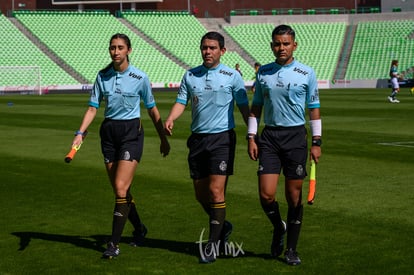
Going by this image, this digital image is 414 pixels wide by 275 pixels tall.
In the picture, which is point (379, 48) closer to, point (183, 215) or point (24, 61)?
point (24, 61)

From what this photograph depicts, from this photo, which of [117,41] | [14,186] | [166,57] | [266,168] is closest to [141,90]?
[117,41]

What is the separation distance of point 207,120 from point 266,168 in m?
0.82

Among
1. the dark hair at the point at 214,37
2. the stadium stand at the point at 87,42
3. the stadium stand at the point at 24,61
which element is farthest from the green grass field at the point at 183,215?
the stadium stand at the point at 87,42

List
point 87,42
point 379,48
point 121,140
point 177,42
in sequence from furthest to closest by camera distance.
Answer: point 177,42
point 379,48
point 87,42
point 121,140

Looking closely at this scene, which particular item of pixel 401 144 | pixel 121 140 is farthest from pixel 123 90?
pixel 401 144

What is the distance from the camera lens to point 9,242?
31.1ft

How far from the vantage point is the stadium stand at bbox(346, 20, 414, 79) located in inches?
2842

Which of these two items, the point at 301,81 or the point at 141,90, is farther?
the point at 141,90

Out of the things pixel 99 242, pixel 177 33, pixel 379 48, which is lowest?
pixel 99 242

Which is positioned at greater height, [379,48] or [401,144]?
[379,48]

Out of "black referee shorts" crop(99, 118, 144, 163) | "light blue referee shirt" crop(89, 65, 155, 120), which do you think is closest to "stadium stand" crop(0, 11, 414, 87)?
"light blue referee shirt" crop(89, 65, 155, 120)

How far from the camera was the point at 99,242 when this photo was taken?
9477 millimetres

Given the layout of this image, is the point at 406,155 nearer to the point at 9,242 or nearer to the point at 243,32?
the point at 9,242

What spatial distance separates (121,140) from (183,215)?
2.40m
